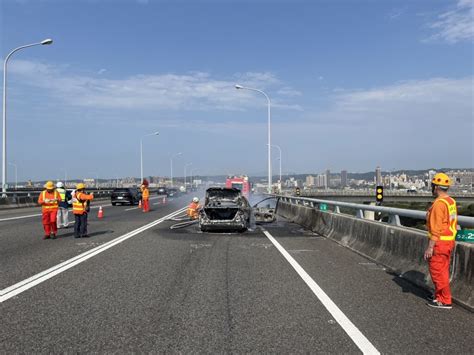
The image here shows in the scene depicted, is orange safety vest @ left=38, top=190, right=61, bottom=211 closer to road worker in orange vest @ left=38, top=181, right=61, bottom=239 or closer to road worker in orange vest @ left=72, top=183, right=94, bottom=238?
road worker in orange vest @ left=38, top=181, right=61, bottom=239

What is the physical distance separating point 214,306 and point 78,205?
8.98m

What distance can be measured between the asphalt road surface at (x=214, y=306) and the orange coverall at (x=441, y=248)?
0.30 m

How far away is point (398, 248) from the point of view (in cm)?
895

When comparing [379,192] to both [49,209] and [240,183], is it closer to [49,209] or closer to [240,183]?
[49,209]

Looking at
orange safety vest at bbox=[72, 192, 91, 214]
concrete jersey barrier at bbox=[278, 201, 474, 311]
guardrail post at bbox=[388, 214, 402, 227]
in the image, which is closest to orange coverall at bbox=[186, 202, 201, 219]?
concrete jersey barrier at bbox=[278, 201, 474, 311]

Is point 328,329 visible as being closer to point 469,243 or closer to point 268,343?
point 268,343

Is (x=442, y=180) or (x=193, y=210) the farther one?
(x=193, y=210)

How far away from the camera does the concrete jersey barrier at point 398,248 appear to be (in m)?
6.36

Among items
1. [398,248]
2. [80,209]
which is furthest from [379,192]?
[80,209]

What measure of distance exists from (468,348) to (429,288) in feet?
8.36

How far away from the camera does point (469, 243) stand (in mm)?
6535

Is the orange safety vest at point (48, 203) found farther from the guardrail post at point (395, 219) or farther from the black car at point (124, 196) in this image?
the black car at point (124, 196)

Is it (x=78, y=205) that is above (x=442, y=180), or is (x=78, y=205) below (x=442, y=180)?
below

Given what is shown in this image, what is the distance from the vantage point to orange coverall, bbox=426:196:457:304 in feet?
19.9
